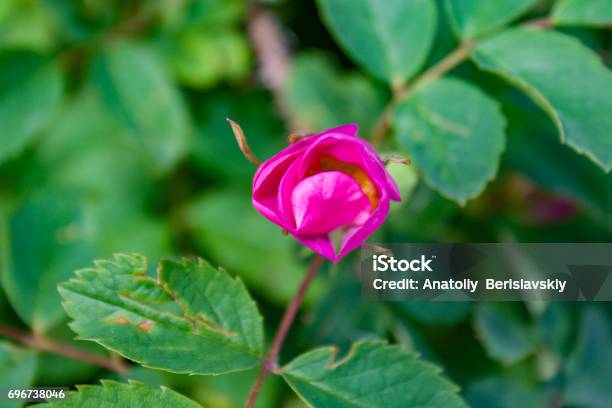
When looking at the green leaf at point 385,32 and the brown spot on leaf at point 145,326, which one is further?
the green leaf at point 385,32

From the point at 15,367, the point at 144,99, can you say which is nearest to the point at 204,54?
the point at 144,99

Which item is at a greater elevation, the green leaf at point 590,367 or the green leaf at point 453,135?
the green leaf at point 453,135

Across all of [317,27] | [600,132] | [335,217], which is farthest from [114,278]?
[317,27]

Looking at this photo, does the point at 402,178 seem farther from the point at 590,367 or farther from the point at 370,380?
the point at 590,367

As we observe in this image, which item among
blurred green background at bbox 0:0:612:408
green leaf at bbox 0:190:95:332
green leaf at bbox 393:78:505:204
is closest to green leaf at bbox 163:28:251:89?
blurred green background at bbox 0:0:612:408

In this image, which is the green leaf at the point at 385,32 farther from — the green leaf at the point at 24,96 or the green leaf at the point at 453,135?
the green leaf at the point at 24,96

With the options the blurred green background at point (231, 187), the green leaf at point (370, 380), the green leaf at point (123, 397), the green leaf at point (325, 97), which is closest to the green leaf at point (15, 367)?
the blurred green background at point (231, 187)

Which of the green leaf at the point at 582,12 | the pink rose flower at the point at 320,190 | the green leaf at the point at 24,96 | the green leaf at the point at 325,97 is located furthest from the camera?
the green leaf at the point at 325,97
